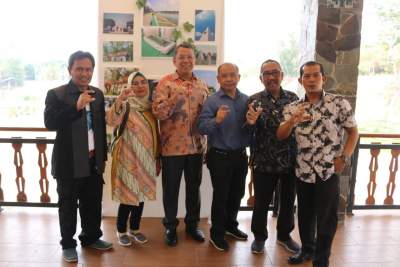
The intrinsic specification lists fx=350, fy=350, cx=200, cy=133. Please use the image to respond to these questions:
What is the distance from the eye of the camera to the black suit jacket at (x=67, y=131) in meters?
2.34

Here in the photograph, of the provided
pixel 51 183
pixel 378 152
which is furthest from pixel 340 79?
pixel 51 183

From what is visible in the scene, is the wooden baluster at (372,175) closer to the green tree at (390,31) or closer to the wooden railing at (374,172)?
the wooden railing at (374,172)

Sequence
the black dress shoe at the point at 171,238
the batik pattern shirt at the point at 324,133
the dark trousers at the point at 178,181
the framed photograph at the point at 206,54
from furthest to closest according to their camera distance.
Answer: the framed photograph at the point at 206,54 < the black dress shoe at the point at 171,238 < the dark trousers at the point at 178,181 < the batik pattern shirt at the point at 324,133

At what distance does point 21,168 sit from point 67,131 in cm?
150

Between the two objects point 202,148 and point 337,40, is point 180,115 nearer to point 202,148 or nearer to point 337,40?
point 202,148

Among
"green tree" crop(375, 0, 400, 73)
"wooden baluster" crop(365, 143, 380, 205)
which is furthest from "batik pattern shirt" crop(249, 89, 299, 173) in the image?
"green tree" crop(375, 0, 400, 73)

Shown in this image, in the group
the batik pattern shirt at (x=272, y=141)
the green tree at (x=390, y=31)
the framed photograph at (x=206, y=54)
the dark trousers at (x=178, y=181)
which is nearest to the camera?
the batik pattern shirt at (x=272, y=141)

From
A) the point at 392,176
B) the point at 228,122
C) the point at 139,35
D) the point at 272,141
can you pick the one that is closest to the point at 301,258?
the point at 272,141

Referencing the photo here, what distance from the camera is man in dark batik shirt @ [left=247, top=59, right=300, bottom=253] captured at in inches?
97.8

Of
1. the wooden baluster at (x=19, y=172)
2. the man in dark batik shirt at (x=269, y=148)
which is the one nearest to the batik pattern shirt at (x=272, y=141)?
the man in dark batik shirt at (x=269, y=148)

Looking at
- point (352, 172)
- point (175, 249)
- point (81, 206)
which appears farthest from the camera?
point (352, 172)

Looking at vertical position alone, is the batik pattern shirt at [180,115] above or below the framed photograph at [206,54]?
below

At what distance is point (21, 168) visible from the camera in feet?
11.7

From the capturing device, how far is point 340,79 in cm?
326
